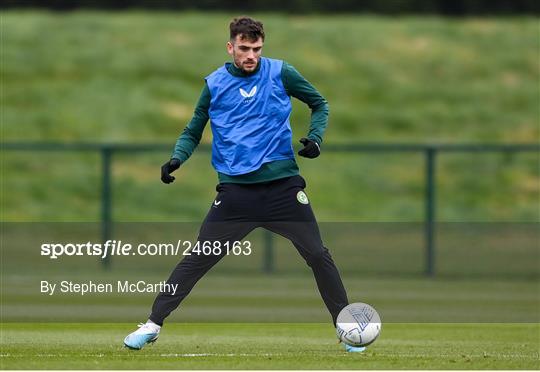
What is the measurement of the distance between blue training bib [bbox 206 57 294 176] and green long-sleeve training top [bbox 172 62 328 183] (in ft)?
0.13

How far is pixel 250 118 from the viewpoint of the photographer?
9477 mm

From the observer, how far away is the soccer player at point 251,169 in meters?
9.46

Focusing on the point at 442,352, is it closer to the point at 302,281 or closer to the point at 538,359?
the point at 538,359

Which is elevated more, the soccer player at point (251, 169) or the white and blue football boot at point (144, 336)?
the soccer player at point (251, 169)

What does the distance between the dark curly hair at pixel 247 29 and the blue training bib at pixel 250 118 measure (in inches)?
11.0

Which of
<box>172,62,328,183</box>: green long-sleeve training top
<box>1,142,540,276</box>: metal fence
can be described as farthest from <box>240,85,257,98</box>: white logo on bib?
<box>1,142,540,276</box>: metal fence

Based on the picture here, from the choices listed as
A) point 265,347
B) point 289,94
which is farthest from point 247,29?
point 265,347

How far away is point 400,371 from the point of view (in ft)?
28.6

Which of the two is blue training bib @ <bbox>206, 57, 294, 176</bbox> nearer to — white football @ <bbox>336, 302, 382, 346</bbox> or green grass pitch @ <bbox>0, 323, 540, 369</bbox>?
white football @ <bbox>336, 302, 382, 346</bbox>

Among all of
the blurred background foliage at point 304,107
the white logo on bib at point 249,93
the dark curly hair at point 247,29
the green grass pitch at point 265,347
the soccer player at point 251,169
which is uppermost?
the dark curly hair at point 247,29

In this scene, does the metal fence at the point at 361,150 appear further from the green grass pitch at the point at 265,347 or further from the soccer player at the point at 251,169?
the soccer player at the point at 251,169

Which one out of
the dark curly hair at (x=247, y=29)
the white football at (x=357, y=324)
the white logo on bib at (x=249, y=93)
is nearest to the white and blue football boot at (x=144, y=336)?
the white football at (x=357, y=324)

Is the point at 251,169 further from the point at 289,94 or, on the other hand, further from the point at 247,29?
the point at 247,29

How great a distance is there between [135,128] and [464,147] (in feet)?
35.9
